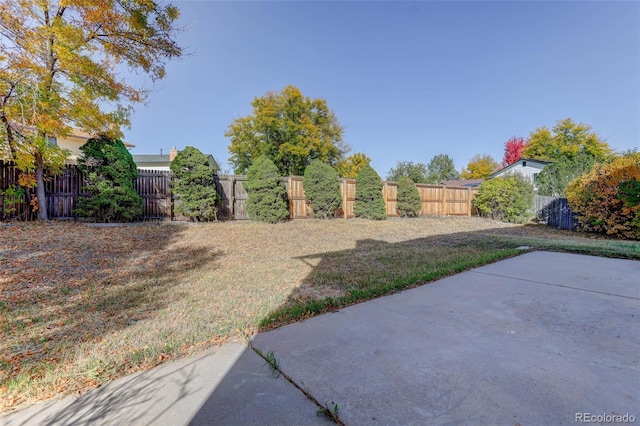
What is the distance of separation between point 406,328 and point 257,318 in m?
1.41

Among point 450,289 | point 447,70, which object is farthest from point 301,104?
point 450,289

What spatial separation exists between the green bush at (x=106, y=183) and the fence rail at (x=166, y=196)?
41cm

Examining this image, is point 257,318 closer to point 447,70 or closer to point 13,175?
point 13,175

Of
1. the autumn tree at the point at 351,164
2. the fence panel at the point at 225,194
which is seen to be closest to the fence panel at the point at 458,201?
the fence panel at the point at 225,194

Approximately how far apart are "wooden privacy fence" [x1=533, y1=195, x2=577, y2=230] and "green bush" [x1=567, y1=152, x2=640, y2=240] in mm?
1068

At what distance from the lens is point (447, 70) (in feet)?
39.4

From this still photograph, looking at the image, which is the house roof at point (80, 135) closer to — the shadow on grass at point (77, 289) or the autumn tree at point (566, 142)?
the shadow on grass at point (77, 289)

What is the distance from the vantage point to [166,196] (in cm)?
909

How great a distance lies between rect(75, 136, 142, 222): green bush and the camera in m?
7.58

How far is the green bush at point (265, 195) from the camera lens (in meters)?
9.40

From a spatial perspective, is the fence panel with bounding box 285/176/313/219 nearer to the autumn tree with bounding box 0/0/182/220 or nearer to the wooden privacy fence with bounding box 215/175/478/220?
the wooden privacy fence with bounding box 215/175/478/220

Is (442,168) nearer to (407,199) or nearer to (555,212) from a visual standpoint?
(555,212)

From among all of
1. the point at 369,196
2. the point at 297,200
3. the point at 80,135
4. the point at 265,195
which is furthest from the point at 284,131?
the point at 265,195

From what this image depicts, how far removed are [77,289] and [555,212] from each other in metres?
16.0
